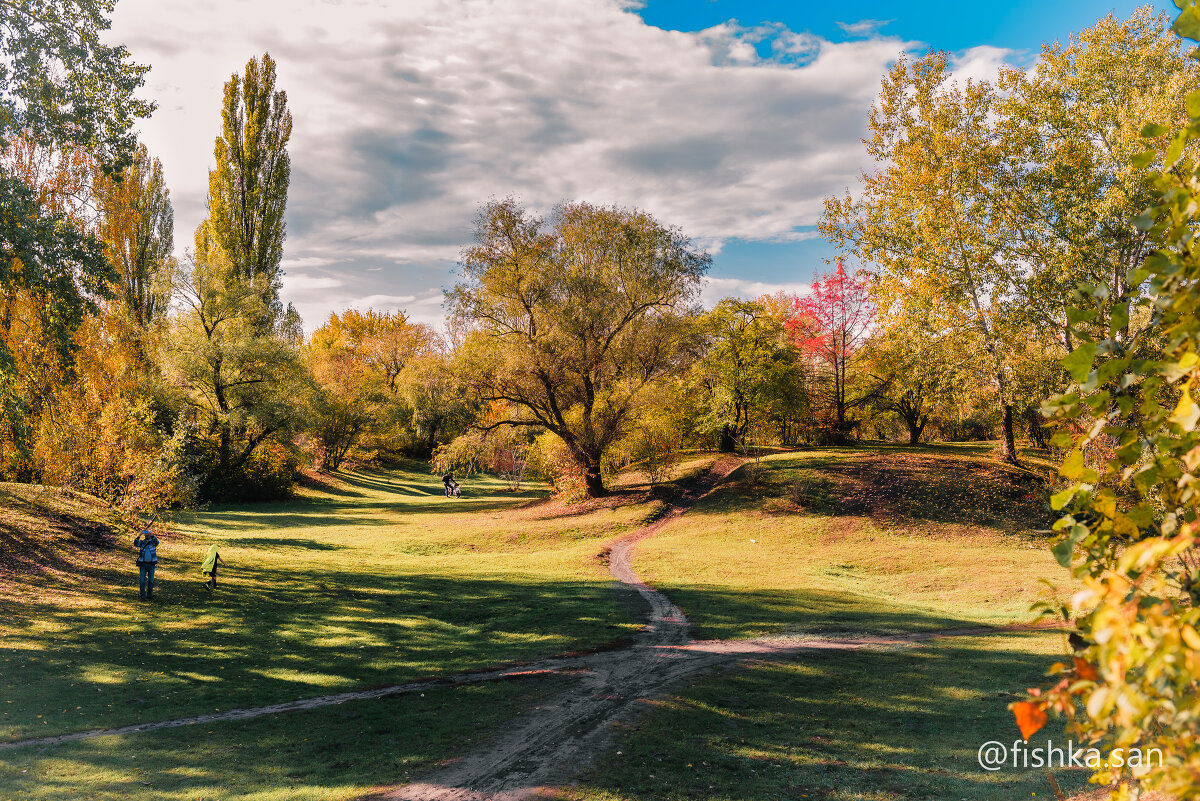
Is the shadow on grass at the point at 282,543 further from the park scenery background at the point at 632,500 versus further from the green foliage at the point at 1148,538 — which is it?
the green foliage at the point at 1148,538

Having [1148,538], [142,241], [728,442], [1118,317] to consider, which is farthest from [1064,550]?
[142,241]

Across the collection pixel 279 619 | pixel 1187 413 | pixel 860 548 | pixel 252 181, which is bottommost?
pixel 860 548

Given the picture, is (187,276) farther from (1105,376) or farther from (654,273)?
(1105,376)

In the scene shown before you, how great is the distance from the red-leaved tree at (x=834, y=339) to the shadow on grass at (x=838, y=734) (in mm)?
31799

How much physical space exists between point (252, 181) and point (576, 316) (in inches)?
1055

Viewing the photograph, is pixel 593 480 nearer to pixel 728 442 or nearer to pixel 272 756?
pixel 728 442

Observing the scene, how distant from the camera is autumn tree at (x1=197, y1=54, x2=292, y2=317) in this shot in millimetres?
40344

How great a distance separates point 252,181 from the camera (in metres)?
41.2

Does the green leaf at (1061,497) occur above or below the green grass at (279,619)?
above

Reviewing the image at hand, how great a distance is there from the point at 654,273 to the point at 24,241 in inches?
924

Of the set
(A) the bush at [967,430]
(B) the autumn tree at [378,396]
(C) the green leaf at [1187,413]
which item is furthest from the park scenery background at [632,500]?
(A) the bush at [967,430]

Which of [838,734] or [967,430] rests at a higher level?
[967,430]

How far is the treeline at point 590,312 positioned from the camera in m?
18.4

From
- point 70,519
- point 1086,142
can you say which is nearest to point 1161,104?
point 1086,142
